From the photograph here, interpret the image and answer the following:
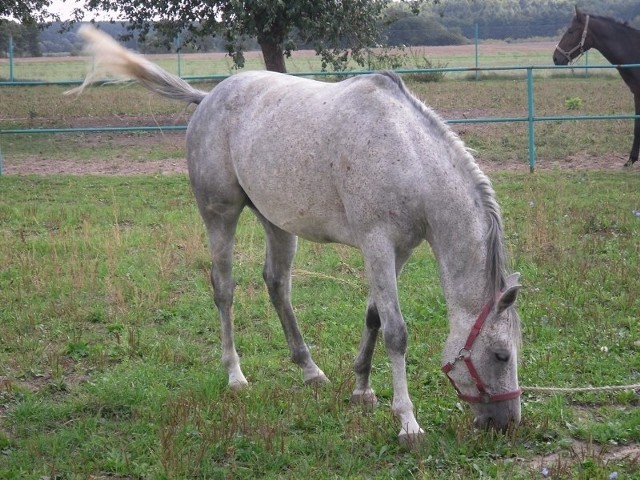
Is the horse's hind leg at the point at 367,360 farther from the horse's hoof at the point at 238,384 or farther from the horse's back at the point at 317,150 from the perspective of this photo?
the horse's hoof at the point at 238,384

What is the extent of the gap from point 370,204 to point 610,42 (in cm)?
1051

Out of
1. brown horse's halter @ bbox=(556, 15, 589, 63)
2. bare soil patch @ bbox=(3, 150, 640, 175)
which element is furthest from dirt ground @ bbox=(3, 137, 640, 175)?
brown horse's halter @ bbox=(556, 15, 589, 63)

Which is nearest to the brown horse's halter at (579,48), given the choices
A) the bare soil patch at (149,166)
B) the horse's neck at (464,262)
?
the bare soil patch at (149,166)

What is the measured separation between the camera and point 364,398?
4664 millimetres

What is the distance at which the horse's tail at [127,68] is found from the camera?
5719 mm

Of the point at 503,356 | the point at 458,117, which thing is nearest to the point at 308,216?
the point at 503,356

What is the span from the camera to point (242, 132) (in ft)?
16.9

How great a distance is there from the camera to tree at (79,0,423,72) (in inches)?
592

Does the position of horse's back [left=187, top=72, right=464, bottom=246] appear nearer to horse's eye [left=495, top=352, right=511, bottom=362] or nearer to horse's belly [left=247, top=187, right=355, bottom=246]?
horse's belly [left=247, top=187, right=355, bottom=246]

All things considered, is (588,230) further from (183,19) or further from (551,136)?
(183,19)

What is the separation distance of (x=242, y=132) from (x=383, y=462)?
7.06ft

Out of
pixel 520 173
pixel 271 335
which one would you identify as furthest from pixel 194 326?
pixel 520 173

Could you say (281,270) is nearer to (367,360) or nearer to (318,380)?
(318,380)

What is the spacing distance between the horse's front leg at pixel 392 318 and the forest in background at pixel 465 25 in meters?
27.6
